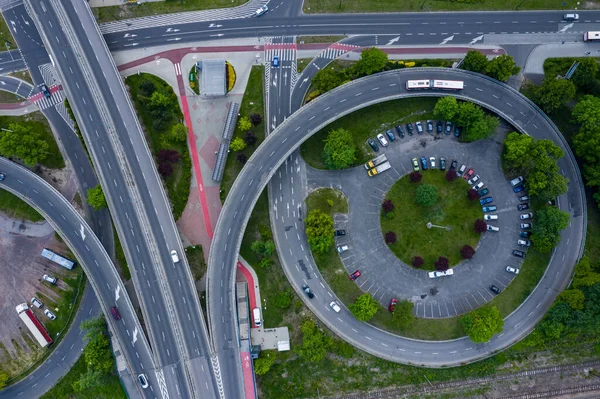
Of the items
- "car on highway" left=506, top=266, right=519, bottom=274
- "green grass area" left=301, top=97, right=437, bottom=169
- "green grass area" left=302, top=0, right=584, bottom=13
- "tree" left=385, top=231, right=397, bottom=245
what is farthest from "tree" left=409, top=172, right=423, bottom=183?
"green grass area" left=302, top=0, right=584, bottom=13

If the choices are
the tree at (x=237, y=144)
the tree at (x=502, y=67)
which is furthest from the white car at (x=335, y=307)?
the tree at (x=502, y=67)

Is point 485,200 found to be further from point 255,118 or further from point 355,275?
point 255,118

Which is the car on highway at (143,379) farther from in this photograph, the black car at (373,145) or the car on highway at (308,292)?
the black car at (373,145)

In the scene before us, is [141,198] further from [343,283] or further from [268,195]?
[343,283]

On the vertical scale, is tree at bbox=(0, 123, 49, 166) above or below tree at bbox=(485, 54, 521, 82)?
above

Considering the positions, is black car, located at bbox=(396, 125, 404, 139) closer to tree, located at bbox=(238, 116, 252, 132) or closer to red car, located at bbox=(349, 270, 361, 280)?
red car, located at bbox=(349, 270, 361, 280)

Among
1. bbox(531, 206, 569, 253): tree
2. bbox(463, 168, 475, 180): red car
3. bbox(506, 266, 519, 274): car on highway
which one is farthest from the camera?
bbox(463, 168, 475, 180): red car

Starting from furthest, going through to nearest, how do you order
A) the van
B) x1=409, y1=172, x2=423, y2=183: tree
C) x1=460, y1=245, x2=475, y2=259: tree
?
the van, x1=409, y1=172, x2=423, y2=183: tree, x1=460, y1=245, x2=475, y2=259: tree
